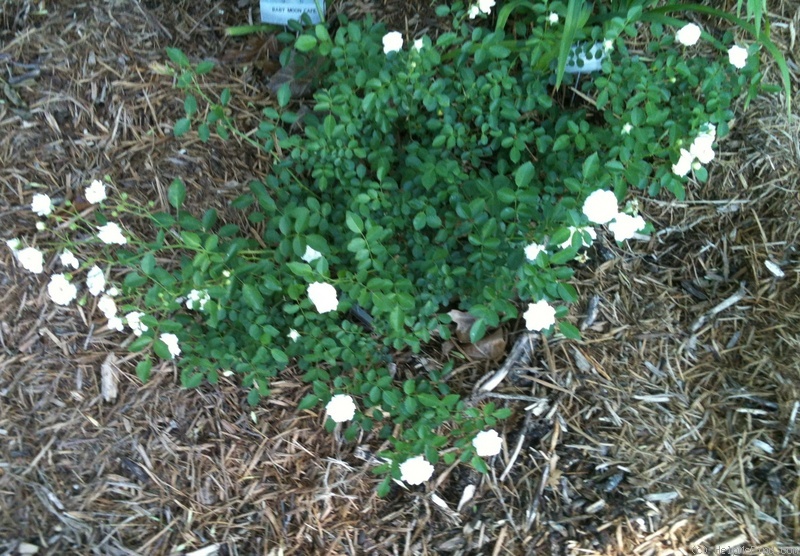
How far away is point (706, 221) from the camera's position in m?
1.90

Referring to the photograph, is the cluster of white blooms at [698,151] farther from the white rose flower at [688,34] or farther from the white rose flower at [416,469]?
the white rose flower at [416,469]

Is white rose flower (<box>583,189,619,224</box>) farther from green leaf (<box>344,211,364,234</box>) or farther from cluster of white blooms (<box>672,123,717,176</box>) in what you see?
green leaf (<box>344,211,364,234</box>)

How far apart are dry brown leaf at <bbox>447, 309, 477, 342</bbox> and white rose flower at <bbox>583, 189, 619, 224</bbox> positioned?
585mm

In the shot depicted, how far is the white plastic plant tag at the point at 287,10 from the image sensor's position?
1767 millimetres

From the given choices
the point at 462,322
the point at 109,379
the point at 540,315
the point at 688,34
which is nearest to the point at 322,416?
the point at 462,322

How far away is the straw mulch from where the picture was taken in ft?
5.67

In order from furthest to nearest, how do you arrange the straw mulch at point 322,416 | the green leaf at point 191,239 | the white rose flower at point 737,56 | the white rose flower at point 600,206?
the straw mulch at point 322,416 → the white rose flower at point 737,56 → the green leaf at point 191,239 → the white rose flower at point 600,206

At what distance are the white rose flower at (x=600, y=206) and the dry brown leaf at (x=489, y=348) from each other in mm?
618

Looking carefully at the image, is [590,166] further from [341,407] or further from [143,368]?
[143,368]

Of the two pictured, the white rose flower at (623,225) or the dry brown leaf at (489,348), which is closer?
the white rose flower at (623,225)

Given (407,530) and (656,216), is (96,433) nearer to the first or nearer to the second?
(407,530)

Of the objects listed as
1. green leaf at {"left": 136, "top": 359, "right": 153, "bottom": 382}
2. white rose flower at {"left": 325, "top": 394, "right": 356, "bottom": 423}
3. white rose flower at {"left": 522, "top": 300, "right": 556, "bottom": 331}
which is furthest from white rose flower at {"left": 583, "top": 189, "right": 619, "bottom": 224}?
green leaf at {"left": 136, "top": 359, "right": 153, "bottom": 382}

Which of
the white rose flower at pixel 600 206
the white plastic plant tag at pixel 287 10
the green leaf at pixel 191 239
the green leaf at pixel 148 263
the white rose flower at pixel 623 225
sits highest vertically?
the white plastic plant tag at pixel 287 10

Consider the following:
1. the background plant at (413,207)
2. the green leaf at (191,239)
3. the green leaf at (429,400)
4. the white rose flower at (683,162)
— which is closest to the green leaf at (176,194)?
the background plant at (413,207)
